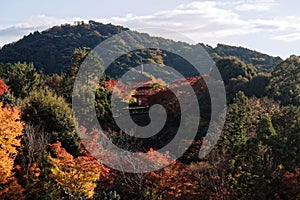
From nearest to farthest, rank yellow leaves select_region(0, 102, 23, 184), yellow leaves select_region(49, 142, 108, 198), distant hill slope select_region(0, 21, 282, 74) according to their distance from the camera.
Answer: yellow leaves select_region(0, 102, 23, 184) → yellow leaves select_region(49, 142, 108, 198) → distant hill slope select_region(0, 21, 282, 74)

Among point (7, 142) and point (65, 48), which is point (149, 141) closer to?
point (7, 142)

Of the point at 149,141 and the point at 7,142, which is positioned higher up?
the point at 7,142

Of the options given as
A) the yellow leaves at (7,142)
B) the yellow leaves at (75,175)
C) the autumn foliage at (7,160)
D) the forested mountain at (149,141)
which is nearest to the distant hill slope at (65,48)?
the forested mountain at (149,141)

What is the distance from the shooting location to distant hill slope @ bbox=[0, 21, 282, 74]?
304 ft

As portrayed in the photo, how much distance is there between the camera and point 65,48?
11281 cm

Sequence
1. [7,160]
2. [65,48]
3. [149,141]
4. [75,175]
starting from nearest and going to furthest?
[7,160] → [75,175] → [149,141] → [65,48]

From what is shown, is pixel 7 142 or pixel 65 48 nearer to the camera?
pixel 7 142

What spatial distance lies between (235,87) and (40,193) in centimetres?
2828

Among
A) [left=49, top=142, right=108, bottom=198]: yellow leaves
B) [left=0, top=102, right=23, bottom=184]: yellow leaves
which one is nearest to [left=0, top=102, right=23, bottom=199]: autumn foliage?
[left=0, top=102, right=23, bottom=184]: yellow leaves

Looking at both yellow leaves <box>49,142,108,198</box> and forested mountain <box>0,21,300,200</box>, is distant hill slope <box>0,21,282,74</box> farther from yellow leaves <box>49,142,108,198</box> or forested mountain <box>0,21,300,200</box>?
yellow leaves <box>49,142,108,198</box>

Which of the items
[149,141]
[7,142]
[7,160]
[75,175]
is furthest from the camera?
[149,141]

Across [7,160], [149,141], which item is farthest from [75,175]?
[149,141]

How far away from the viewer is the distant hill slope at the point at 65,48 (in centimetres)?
9269

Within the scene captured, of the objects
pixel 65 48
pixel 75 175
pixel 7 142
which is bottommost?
pixel 75 175
